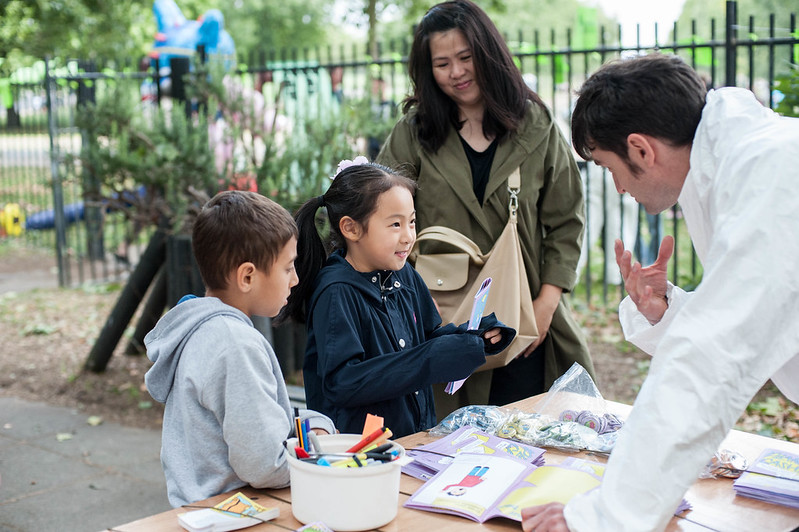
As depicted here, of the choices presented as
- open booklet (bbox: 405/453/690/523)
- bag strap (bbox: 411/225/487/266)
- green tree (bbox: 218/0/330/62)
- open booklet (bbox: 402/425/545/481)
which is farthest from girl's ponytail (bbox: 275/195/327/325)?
green tree (bbox: 218/0/330/62)

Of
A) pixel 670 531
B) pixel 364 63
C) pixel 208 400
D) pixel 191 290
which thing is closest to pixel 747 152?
pixel 670 531

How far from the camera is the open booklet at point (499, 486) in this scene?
1748mm

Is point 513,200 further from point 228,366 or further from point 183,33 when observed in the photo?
point 183,33

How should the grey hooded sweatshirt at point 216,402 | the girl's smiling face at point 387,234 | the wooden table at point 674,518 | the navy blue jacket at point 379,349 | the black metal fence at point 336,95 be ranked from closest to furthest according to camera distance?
the wooden table at point 674,518
the grey hooded sweatshirt at point 216,402
the navy blue jacket at point 379,349
the girl's smiling face at point 387,234
the black metal fence at point 336,95

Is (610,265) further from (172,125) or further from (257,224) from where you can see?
(257,224)

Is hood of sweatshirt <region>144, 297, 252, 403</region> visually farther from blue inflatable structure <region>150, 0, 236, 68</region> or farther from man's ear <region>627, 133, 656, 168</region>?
blue inflatable structure <region>150, 0, 236, 68</region>

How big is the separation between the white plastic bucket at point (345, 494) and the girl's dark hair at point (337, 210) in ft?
2.81

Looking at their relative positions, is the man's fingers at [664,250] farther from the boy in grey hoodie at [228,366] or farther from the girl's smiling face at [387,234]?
the boy in grey hoodie at [228,366]

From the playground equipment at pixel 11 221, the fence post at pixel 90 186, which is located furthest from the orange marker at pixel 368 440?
the playground equipment at pixel 11 221

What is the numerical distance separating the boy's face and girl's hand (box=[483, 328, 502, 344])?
55 cm

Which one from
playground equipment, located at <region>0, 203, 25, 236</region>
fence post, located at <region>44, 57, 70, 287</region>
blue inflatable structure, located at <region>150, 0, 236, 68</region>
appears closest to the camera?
fence post, located at <region>44, 57, 70, 287</region>

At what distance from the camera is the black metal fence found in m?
6.04

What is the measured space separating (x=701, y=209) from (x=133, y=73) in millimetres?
6915

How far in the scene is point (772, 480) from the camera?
6.17ft
